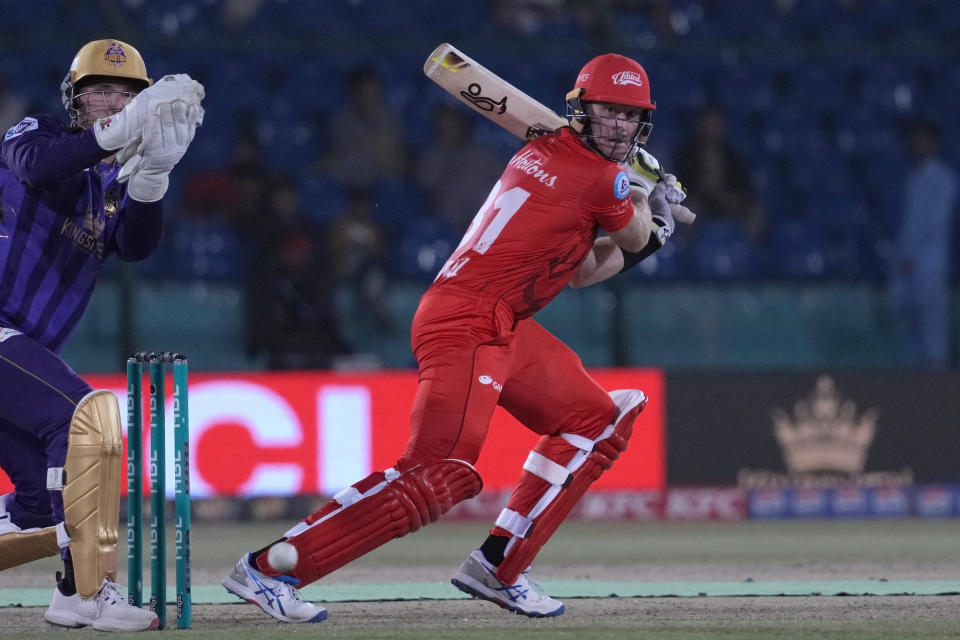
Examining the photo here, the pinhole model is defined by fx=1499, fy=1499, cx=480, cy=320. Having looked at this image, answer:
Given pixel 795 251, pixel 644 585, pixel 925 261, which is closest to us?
pixel 644 585

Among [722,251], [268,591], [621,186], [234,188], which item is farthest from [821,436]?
[268,591]

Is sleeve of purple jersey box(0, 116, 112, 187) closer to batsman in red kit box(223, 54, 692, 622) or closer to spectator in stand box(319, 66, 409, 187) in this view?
batsman in red kit box(223, 54, 692, 622)

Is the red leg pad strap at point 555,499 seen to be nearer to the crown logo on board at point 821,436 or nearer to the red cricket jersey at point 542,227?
the red cricket jersey at point 542,227

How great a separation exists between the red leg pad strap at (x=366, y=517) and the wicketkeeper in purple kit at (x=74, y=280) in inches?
21.3

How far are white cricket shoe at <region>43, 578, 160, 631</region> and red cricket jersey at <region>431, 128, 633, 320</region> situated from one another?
1524 mm

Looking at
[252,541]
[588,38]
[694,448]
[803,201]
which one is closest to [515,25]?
[588,38]

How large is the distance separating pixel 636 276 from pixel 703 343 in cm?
64

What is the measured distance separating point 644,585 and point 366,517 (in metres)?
1.87

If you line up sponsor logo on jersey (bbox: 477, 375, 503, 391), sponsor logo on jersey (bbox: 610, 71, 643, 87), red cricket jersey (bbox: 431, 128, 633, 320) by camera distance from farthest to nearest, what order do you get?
1. sponsor logo on jersey (bbox: 610, 71, 643, 87)
2. red cricket jersey (bbox: 431, 128, 633, 320)
3. sponsor logo on jersey (bbox: 477, 375, 503, 391)

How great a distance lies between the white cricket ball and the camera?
15.9 feet

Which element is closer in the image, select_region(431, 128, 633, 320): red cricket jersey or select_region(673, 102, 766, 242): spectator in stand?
select_region(431, 128, 633, 320): red cricket jersey

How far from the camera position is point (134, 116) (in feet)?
15.2

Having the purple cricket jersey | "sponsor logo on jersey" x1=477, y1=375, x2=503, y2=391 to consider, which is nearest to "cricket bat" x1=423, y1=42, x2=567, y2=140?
"sponsor logo on jersey" x1=477, y1=375, x2=503, y2=391

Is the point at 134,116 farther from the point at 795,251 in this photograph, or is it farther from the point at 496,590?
the point at 795,251
